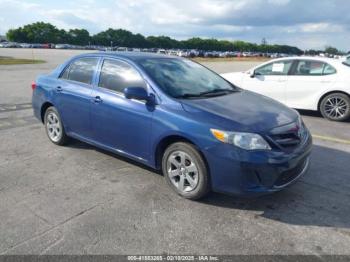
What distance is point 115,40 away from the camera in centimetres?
12238

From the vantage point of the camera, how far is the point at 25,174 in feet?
14.9

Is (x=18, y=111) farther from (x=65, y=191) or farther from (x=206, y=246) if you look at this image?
(x=206, y=246)

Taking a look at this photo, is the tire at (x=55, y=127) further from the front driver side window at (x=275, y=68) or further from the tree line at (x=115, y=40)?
the tree line at (x=115, y=40)

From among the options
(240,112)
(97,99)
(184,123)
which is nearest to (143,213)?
(184,123)

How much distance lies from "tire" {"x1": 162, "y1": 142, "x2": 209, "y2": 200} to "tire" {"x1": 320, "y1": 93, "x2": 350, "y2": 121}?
5520 millimetres

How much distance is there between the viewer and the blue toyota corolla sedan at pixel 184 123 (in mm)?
3459

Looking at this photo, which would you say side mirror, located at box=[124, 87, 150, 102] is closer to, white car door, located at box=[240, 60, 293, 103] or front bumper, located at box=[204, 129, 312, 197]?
front bumper, located at box=[204, 129, 312, 197]

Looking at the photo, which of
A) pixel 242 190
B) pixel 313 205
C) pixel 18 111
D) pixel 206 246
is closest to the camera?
pixel 206 246

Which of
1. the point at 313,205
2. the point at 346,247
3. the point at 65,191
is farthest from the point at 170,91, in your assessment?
the point at 346,247

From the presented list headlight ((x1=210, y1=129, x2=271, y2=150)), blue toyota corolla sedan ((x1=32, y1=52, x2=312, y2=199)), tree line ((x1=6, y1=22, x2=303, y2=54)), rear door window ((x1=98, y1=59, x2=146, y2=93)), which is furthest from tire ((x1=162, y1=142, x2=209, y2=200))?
tree line ((x1=6, y1=22, x2=303, y2=54))

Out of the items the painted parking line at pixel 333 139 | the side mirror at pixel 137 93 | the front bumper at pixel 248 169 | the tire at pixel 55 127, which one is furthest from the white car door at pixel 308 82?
the tire at pixel 55 127

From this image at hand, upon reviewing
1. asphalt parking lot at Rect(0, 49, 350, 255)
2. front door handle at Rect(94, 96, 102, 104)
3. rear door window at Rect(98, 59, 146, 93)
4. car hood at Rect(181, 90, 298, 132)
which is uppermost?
rear door window at Rect(98, 59, 146, 93)

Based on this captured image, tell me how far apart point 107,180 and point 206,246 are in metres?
1.82

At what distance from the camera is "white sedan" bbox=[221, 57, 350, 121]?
787 centimetres
